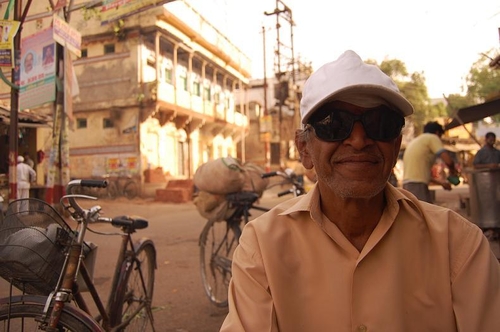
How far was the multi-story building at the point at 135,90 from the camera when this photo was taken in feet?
60.4

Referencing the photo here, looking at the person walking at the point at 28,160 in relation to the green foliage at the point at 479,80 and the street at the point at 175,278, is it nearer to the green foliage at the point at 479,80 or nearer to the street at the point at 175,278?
the street at the point at 175,278

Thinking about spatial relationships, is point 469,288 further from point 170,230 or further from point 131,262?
point 170,230

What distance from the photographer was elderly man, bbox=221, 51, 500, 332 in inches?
50.9

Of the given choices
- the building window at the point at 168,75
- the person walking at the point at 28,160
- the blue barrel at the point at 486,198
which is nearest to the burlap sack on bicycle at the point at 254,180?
the blue barrel at the point at 486,198

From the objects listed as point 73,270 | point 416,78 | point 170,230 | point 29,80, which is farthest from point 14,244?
point 416,78

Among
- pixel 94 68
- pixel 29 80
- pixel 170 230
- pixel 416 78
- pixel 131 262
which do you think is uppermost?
pixel 416 78

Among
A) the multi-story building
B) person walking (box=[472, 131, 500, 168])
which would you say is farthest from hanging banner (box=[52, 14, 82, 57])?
the multi-story building

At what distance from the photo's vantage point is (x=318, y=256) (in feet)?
4.56

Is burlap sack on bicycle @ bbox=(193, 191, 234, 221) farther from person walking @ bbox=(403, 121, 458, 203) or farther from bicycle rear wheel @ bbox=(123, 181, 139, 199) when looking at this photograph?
bicycle rear wheel @ bbox=(123, 181, 139, 199)

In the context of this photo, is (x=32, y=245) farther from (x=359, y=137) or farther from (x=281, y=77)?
(x=281, y=77)

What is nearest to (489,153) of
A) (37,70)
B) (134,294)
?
(134,294)

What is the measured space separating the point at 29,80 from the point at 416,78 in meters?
30.7

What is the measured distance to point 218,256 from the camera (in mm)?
4172

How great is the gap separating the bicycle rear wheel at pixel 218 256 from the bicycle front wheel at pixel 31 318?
2.10m
